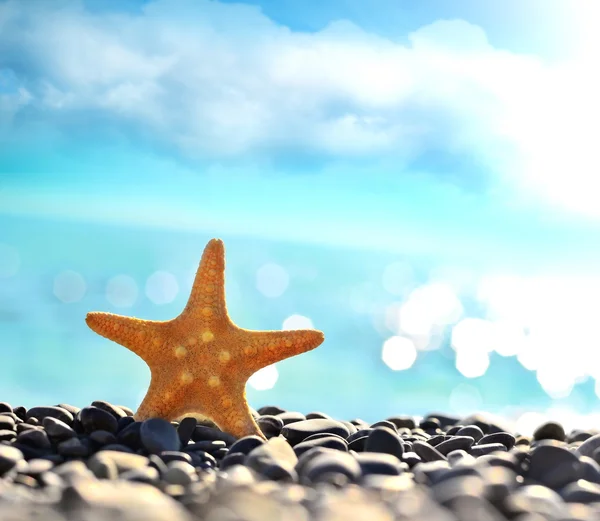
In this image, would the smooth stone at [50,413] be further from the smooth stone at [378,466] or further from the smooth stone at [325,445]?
the smooth stone at [378,466]

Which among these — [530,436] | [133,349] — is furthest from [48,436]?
[530,436]

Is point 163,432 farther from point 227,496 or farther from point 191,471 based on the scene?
point 227,496

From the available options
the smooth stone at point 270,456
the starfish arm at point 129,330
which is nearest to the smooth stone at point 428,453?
the smooth stone at point 270,456

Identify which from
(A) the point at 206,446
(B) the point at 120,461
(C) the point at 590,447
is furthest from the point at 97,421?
(C) the point at 590,447

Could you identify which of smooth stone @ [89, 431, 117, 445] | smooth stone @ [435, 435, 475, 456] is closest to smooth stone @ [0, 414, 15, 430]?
smooth stone @ [89, 431, 117, 445]

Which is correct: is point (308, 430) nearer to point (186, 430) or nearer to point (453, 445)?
point (186, 430)

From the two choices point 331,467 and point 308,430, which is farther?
point 308,430

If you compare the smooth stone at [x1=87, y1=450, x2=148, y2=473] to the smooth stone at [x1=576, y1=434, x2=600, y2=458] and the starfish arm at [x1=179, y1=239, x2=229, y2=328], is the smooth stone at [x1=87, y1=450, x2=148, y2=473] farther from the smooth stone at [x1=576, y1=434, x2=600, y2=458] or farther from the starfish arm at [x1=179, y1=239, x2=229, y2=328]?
the smooth stone at [x1=576, y1=434, x2=600, y2=458]
